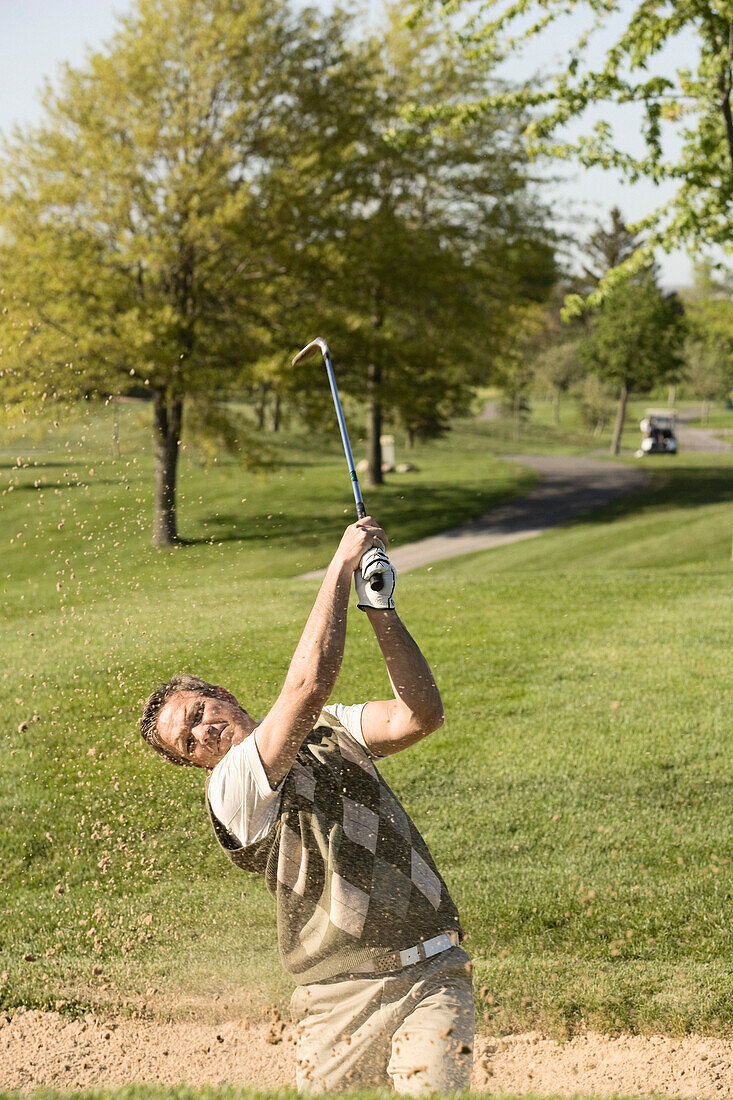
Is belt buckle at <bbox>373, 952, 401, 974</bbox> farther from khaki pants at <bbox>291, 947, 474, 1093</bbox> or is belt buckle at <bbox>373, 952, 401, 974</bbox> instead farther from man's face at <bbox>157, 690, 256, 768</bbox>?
man's face at <bbox>157, 690, 256, 768</bbox>

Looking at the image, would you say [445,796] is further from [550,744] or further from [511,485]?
[511,485]

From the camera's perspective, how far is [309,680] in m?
2.70

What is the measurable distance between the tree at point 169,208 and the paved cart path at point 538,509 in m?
5.26

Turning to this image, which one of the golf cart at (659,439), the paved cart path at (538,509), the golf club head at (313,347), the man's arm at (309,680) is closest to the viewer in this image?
the man's arm at (309,680)

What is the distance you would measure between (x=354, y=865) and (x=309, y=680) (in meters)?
0.63

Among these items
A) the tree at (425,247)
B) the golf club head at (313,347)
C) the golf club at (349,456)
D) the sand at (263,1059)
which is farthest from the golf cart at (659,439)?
the golf club at (349,456)

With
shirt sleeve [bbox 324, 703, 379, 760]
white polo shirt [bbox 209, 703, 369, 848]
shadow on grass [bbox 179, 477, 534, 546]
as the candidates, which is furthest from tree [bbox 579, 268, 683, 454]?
white polo shirt [bbox 209, 703, 369, 848]

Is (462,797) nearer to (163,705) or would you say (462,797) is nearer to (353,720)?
(353,720)

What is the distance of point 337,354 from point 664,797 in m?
17.0

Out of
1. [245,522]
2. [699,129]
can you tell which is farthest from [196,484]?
[699,129]

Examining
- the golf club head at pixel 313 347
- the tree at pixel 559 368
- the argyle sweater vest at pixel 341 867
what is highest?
the tree at pixel 559 368

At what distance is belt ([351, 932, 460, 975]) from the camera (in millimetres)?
3041

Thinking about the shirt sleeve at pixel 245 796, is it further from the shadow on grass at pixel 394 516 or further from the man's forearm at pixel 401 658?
the shadow on grass at pixel 394 516

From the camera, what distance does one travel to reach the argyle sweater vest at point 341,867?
Answer: 298cm
